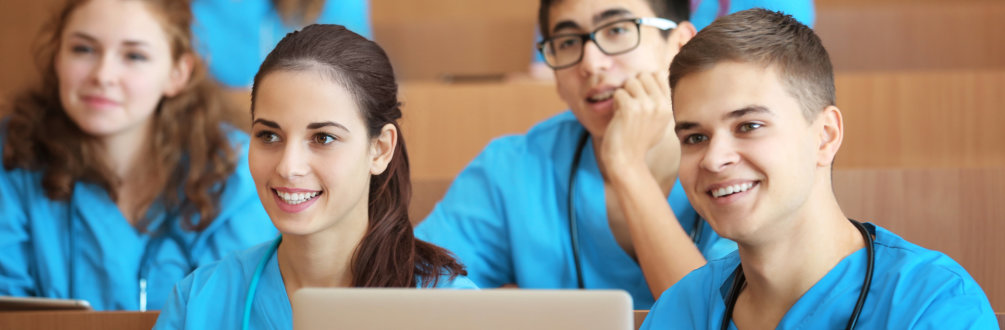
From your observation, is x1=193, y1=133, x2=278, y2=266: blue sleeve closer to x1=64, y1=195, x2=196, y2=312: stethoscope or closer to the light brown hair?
x1=64, y1=195, x2=196, y2=312: stethoscope

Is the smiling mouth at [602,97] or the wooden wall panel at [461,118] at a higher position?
the smiling mouth at [602,97]

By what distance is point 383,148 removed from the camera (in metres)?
1.46

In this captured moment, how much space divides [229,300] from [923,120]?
5.47ft

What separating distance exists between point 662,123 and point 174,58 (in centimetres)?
107

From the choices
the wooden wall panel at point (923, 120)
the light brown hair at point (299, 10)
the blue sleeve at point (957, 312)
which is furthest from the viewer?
the light brown hair at point (299, 10)

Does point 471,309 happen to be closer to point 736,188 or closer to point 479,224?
point 736,188

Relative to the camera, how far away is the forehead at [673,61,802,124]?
3.91 ft

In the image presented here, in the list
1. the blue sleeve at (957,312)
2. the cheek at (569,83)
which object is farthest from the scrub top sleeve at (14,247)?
the blue sleeve at (957,312)

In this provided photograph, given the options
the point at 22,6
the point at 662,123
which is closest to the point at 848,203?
the point at 662,123

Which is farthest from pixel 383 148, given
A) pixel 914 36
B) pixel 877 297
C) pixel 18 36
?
pixel 18 36

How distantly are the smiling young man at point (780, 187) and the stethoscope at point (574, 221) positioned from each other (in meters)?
0.52

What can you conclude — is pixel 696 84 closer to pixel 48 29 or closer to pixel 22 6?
pixel 48 29

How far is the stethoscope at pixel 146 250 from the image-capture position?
2.11 metres

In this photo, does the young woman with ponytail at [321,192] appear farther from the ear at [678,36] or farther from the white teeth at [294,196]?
the ear at [678,36]
